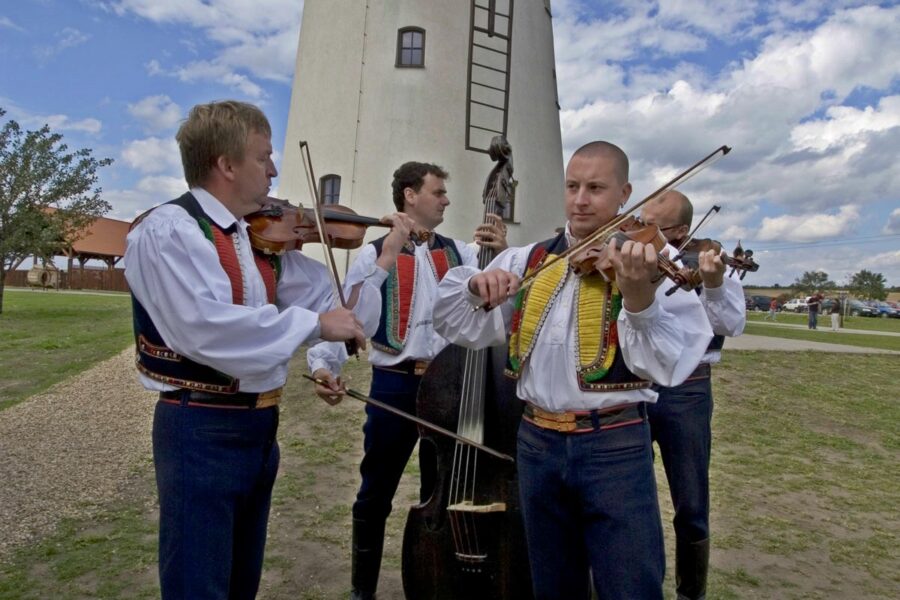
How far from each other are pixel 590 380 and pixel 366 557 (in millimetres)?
1970

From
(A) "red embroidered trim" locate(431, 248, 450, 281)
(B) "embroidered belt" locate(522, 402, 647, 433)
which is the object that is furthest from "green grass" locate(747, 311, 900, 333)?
(B) "embroidered belt" locate(522, 402, 647, 433)

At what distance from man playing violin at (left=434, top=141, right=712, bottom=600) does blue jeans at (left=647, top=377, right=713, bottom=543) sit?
1.25 meters

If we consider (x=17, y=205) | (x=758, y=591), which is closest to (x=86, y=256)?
(x=17, y=205)

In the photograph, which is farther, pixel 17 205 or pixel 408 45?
pixel 17 205

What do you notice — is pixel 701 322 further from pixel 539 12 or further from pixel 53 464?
pixel 539 12

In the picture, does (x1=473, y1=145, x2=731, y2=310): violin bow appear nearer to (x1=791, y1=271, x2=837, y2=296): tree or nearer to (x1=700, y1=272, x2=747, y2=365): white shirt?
(x1=700, y1=272, x2=747, y2=365): white shirt

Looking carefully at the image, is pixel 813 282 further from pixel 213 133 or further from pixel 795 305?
pixel 213 133

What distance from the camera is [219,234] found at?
86.7 inches

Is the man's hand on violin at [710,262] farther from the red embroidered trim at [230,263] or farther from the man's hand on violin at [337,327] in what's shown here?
the red embroidered trim at [230,263]

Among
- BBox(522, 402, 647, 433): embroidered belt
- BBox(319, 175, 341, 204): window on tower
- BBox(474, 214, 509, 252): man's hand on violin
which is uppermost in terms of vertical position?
BBox(319, 175, 341, 204): window on tower

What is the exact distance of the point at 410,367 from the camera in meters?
3.73

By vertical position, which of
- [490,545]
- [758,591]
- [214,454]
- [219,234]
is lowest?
[758,591]

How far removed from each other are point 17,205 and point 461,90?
41.8 feet

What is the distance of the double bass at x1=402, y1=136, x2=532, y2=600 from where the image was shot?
2926 mm
